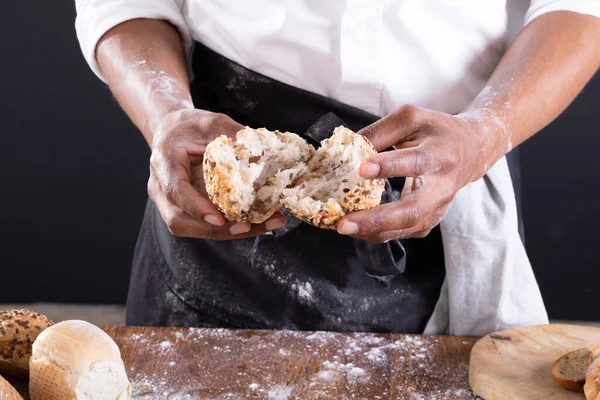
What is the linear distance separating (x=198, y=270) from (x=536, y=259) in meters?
1.80

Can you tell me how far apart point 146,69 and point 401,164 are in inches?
25.9

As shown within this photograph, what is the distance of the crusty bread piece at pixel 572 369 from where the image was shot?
1.39 m

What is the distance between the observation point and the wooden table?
142cm

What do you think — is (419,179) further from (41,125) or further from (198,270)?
(41,125)

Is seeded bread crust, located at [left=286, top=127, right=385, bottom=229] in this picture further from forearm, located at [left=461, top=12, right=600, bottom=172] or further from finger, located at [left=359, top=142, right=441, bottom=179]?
forearm, located at [left=461, top=12, right=600, bottom=172]

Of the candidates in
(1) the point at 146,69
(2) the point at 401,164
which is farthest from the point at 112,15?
(2) the point at 401,164

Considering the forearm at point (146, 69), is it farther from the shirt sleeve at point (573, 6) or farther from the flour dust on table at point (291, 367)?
the shirt sleeve at point (573, 6)

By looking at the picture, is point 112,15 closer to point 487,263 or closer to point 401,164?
point 401,164

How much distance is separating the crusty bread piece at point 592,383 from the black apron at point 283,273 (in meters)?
0.43

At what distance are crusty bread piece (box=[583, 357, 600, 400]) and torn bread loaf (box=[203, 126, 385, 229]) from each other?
1.50ft

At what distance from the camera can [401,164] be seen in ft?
4.10

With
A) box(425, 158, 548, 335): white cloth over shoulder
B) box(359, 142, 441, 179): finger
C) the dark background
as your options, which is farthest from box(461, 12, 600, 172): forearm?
the dark background

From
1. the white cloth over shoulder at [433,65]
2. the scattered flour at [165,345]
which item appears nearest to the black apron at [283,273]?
the white cloth over shoulder at [433,65]

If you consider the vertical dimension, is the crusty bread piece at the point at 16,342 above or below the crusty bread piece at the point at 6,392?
below
